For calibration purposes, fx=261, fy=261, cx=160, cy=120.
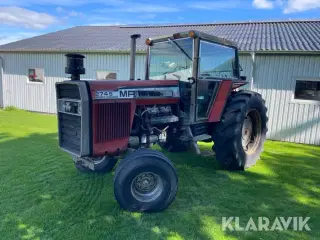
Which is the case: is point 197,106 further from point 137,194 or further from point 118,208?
point 118,208

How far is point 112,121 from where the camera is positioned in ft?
10.5

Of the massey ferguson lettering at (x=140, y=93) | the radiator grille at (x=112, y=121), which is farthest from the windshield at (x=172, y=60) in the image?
the radiator grille at (x=112, y=121)

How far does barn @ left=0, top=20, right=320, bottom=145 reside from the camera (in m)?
6.91

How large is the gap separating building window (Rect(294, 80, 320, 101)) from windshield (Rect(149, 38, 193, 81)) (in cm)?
445

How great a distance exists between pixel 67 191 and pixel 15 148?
8.74ft

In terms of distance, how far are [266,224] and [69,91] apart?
2.80 metres

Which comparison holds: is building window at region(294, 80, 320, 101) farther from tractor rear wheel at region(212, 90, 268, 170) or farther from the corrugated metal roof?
tractor rear wheel at region(212, 90, 268, 170)

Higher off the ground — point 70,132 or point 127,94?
point 127,94

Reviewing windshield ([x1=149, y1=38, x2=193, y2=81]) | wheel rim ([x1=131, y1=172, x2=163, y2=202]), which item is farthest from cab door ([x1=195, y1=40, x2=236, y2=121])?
wheel rim ([x1=131, y1=172, x2=163, y2=202])

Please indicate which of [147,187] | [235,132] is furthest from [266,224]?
[235,132]

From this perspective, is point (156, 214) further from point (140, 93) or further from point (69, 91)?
point (69, 91)

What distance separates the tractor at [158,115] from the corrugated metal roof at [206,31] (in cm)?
358

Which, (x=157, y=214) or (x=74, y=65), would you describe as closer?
(x=157, y=214)

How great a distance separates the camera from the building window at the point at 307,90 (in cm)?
683
